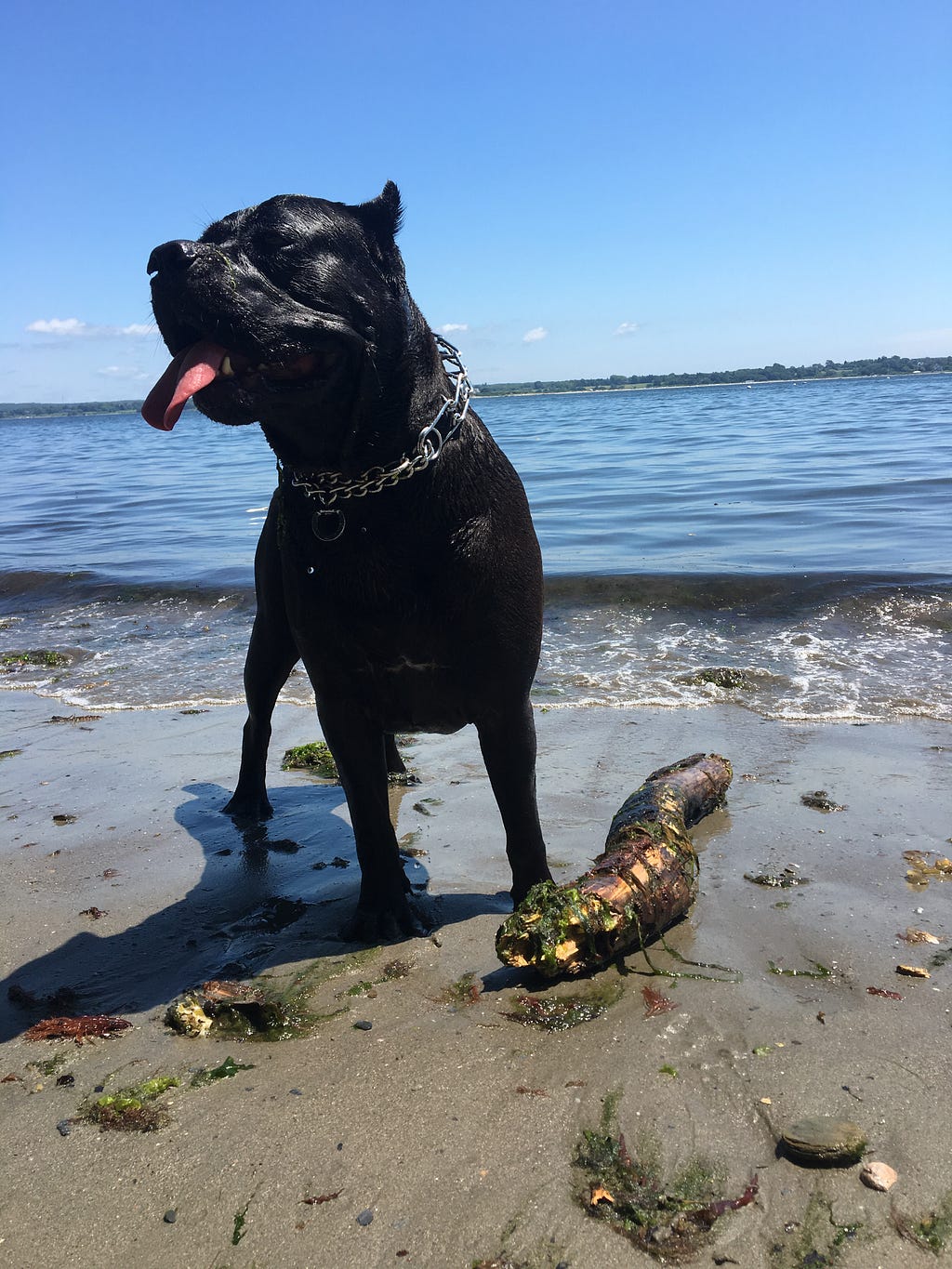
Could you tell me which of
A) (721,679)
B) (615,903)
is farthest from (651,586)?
(615,903)

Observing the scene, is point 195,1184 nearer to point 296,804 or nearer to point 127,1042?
point 127,1042

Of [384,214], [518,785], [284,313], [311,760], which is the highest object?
[384,214]

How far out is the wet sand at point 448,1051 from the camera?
2.07 m

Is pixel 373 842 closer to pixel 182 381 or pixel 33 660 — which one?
pixel 182 381

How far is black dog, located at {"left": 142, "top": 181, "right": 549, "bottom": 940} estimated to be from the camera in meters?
2.67

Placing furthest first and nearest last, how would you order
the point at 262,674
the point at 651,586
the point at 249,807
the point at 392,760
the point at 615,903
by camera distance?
the point at 651,586
the point at 392,760
the point at 249,807
the point at 262,674
the point at 615,903

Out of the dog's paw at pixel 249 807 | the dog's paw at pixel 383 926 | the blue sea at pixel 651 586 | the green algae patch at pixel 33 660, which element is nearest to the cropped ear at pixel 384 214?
the dog's paw at pixel 383 926

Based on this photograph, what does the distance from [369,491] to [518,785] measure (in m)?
1.09

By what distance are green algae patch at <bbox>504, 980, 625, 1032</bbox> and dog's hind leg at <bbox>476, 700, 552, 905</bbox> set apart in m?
0.55

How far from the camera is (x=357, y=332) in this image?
282cm

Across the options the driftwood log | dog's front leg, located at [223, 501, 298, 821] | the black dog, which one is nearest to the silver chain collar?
the black dog

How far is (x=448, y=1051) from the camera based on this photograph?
2684 millimetres

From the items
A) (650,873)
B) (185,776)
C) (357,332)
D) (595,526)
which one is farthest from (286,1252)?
(595,526)

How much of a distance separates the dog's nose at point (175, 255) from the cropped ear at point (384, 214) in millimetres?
558
